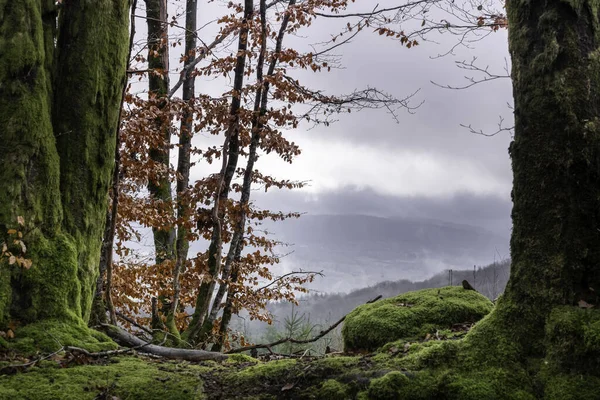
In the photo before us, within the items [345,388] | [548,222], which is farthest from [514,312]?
[345,388]

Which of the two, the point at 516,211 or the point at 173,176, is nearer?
the point at 516,211

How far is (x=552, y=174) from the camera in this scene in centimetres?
331

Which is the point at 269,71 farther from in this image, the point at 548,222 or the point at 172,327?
the point at 548,222

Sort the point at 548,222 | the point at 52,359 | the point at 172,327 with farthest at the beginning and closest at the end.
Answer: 1. the point at 172,327
2. the point at 52,359
3. the point at 548,222

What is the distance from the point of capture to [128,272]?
1075 centimetres

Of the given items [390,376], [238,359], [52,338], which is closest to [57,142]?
[52,338]

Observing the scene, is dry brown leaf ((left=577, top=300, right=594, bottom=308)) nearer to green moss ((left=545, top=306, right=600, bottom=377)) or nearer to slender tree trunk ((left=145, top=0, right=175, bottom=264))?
green moss ((left=545, top=306, right=600, bottom=377))

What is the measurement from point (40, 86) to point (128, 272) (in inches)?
282

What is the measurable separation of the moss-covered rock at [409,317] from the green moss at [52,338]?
2790mm

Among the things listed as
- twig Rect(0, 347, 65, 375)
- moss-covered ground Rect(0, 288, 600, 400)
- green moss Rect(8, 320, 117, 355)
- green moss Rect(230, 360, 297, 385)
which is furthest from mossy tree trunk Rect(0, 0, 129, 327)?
green moss Rect(230, 360, 297, 385)

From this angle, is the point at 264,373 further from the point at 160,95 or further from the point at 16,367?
the point at 160,95

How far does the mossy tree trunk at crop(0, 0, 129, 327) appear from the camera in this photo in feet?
13.0

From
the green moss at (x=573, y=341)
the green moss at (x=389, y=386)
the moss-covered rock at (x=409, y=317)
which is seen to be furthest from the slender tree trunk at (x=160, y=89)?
the green moss at (x=573, y=341)

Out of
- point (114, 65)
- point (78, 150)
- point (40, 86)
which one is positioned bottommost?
point (78, 150)
